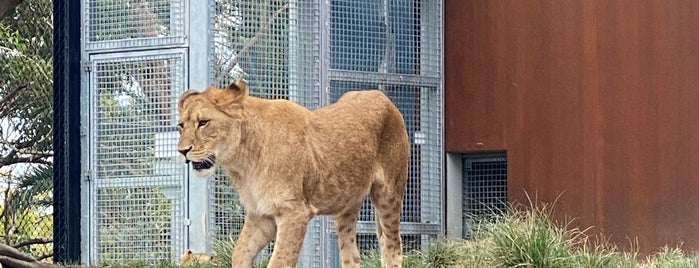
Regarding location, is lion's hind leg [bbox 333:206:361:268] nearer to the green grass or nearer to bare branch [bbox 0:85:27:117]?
the green grass

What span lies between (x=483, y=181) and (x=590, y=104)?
144 cm

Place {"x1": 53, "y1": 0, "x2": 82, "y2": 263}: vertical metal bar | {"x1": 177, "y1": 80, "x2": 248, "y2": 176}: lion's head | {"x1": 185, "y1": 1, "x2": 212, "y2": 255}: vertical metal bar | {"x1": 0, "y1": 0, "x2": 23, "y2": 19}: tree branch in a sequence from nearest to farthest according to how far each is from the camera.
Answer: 1. {"x1": 0, "y1": 0, "x2": 23, "y2": 19}: tree branch
2. {"x1": 177, "y1": 80, "x2": 248, "y2": 176}: lion's head
3. {"x1": 185, "y1": 1, "x2": 212, "y2": 255}: vertical metal bar
4. {"x1": 53, "y1": 0, "x2": 82, "y2": 263}: vertical metal bar

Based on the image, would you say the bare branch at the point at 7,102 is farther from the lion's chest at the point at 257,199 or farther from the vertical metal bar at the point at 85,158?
the lion's chest at the point at 257,199

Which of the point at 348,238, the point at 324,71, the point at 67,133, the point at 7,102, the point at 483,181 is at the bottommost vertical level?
the point at 348,238

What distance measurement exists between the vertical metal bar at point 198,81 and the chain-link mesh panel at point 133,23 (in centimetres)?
13

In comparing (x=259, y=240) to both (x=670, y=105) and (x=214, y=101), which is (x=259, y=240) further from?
(x=670, y=105)

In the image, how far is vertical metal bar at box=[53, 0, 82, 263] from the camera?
1160 centimetres

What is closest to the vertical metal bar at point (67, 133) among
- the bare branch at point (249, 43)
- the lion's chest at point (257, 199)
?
the bare branch at point (249, 43)

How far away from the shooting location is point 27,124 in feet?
51.5

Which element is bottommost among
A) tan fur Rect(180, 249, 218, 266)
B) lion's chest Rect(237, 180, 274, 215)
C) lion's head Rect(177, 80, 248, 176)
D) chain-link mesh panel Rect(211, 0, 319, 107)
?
tan fur Rect(180, 249, 218, 266)

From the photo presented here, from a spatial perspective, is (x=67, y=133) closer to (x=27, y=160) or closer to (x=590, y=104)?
(x=27, y=160)

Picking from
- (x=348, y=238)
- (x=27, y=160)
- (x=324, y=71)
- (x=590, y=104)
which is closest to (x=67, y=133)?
(x=324, y=71)

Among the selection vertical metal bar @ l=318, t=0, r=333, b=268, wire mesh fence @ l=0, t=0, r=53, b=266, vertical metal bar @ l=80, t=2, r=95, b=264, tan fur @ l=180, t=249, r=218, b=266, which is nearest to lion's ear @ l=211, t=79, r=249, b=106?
tan fur @ l=180, t=249, r=218, b=266

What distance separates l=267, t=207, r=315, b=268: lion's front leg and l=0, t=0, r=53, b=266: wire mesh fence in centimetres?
767
